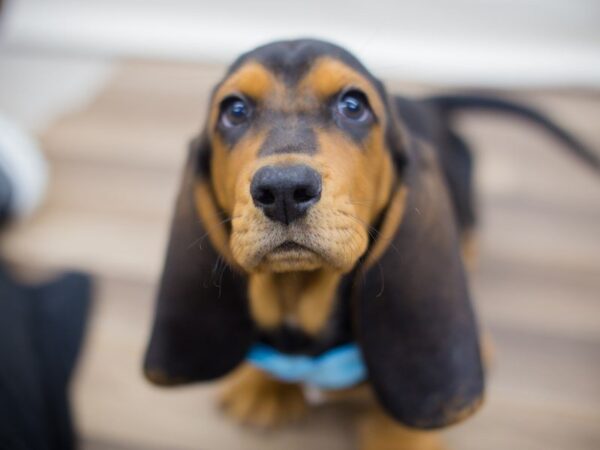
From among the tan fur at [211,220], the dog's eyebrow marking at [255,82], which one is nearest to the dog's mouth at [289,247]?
the tan fur at [211,220]

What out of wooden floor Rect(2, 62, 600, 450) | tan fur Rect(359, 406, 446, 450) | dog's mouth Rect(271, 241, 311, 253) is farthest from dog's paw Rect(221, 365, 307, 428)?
dog's mouth Rect(271, 241, 311, 253)

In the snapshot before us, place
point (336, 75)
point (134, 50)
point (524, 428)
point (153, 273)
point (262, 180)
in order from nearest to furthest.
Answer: point (262, 180)
point (336, 75)
point (524, 428)
point (153, 273)
point (134, 50)

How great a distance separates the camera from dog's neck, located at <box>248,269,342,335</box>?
1753mm

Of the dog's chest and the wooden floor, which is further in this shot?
the wooden floor

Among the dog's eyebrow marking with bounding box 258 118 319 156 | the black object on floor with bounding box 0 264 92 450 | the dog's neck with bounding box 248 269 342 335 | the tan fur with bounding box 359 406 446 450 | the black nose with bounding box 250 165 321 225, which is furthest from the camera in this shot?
the black object on floor with bounding box 0 264 92 450

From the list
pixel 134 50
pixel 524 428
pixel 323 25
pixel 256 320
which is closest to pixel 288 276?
pixel 256 320

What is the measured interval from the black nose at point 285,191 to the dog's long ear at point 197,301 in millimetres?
391

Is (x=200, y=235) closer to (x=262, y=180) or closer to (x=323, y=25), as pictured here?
(x=262, y=180)

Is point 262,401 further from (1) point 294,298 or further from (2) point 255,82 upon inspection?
(2) point 255,82

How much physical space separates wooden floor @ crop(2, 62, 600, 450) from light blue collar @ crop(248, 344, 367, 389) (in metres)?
0.37

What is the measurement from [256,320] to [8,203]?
1.64 m

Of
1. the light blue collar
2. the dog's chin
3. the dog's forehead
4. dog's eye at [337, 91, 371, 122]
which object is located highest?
the dog's forehead

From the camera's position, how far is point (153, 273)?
2.75 m

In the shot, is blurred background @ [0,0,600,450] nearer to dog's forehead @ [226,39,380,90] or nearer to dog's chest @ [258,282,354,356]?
dog's chest @ [258,282,354,356]
